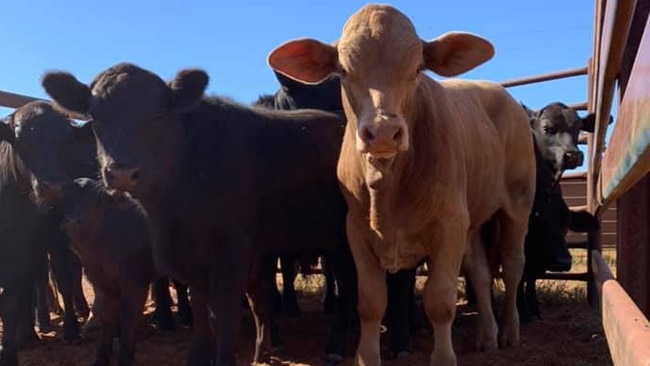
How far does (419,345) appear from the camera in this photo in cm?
544

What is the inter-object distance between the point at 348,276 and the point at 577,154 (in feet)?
10.7

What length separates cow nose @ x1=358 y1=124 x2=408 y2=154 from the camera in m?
3.11

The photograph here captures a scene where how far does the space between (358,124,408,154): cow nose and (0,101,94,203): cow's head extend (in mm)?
2804

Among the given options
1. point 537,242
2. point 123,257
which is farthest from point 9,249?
point 537,242

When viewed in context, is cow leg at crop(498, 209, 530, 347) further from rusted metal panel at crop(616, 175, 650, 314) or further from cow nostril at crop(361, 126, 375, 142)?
cow nostril at crop(361, 126, 375, 142)

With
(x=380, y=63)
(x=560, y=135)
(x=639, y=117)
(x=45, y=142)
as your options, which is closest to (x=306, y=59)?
(x=380, y=63)

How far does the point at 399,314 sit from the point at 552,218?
237cm

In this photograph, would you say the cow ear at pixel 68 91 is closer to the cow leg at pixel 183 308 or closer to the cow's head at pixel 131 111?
the cow's head at pixel 131 111

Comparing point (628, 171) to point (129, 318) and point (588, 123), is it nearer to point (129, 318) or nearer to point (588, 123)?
point (129, 318)

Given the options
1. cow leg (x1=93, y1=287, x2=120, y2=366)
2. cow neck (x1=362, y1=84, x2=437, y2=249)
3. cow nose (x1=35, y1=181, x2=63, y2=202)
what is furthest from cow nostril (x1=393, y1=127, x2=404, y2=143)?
cow leg (x1=93, y1=287, x2=120, y2=366)

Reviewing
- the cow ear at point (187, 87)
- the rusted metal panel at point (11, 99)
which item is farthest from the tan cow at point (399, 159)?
the rusted metal panel at point (11, 99)

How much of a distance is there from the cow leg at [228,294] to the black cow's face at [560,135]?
163 inches

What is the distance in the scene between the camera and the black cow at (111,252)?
5.20 metres

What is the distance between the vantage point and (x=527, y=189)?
5.96 metres
